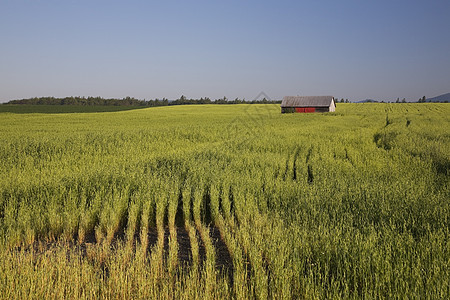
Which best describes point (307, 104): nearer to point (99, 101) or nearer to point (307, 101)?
point (307, 101)

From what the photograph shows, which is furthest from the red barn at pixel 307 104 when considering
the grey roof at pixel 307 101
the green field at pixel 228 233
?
the green field at pixel 228 233

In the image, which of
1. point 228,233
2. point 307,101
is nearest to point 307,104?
point 307,101

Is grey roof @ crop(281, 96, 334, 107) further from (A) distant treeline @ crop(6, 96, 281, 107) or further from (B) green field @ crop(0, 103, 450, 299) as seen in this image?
(B) green field @ crop(0, 103, 450, 299)

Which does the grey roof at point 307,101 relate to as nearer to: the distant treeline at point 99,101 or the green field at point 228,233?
the distant treeline at point 99,101

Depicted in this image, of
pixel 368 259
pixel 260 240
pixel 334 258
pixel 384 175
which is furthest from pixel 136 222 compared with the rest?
pixel 384 175

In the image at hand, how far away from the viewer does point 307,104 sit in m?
64.6

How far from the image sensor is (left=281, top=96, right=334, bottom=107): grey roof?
2482 inches

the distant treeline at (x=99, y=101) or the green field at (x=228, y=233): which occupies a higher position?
the distant treeline at (x=99, y=101)

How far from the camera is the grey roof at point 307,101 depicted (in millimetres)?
63031

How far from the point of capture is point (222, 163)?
31.1 feet

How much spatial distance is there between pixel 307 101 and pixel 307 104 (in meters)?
1.15

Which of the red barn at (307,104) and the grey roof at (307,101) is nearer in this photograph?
the red barn at (307,104)

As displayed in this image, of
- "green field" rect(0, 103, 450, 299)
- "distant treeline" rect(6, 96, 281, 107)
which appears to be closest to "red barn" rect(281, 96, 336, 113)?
"distant treeline" rect(6, 96, 281, 107)

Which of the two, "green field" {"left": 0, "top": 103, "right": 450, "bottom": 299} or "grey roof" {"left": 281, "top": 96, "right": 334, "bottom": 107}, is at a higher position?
"grey roof" {"left": 281, "top": 96, "right": 334, "bottom": 107}
